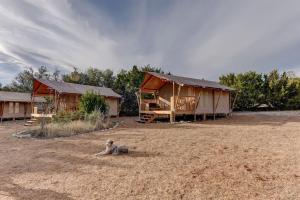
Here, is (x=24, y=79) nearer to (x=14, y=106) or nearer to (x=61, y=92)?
(x=14, y=106)

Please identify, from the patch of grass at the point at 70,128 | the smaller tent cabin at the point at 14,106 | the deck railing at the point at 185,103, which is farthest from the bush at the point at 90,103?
the smaller tent cabin at the point at 14,106

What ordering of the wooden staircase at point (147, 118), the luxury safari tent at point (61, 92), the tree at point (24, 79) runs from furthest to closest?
the tree at point (24, 79) < the luxury safari tent at point (61, 92) < the wooden staircase at point (147, 118)

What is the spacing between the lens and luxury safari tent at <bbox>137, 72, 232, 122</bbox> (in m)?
16.4

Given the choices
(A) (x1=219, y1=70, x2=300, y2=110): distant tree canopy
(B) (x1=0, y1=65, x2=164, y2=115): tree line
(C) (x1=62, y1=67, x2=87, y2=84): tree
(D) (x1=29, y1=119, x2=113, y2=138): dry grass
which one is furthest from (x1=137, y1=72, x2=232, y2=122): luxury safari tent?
(C) (x1=62, y1=67, x2=87, y2=84): tree

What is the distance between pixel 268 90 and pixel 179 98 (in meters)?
15.7

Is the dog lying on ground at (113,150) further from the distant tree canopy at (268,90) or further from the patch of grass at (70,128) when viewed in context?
the distant tree canopy at (268,90)

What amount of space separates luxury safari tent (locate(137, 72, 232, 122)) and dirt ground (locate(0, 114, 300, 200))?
8.43 meters

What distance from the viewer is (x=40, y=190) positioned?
444 centimetres

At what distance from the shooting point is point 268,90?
2769 cm

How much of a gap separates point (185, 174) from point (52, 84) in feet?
57.5

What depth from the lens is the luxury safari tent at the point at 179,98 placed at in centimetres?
1644

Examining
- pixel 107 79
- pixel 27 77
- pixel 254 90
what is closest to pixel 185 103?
pixel 254 90

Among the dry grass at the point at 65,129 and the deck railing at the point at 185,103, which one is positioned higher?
the deck railing at the point at 185,103

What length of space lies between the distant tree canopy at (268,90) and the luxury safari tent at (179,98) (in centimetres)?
754
